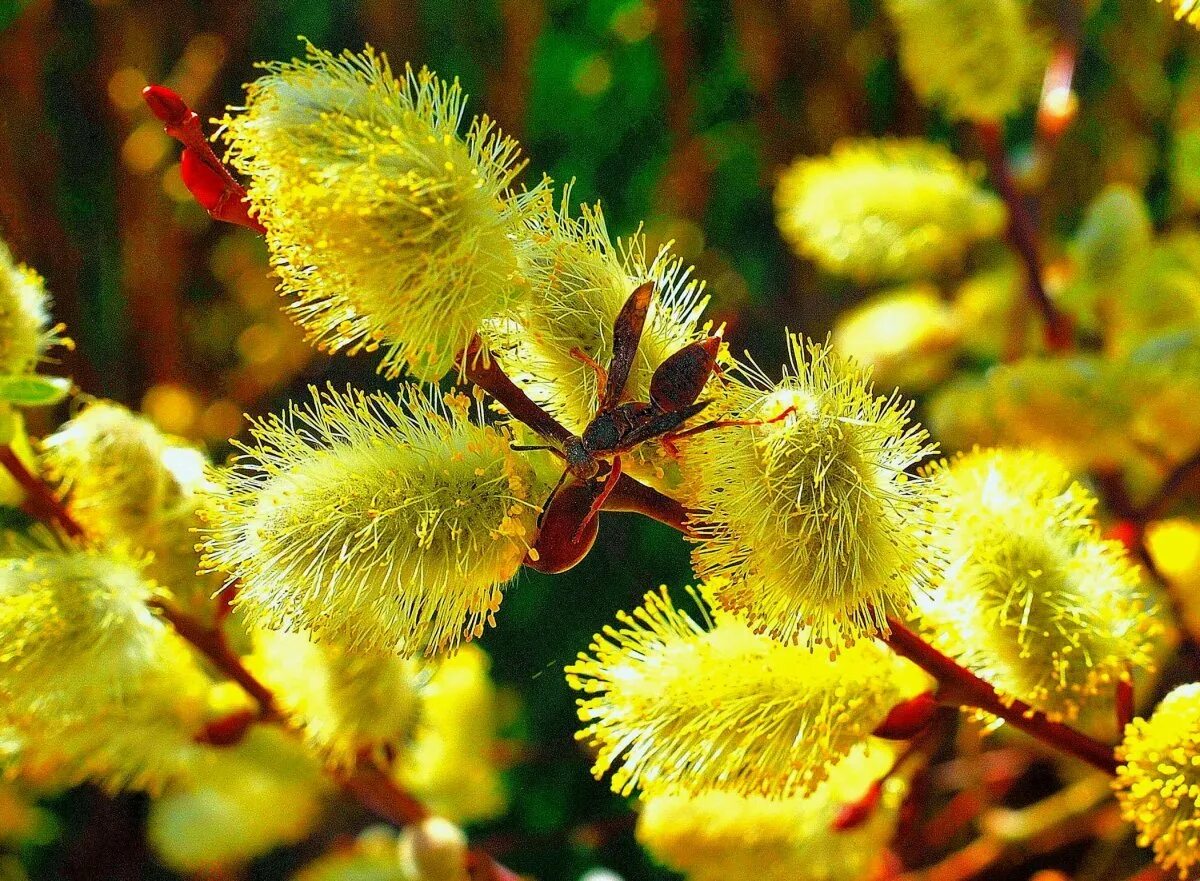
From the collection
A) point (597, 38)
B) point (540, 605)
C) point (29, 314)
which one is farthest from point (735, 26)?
point (29, 314)

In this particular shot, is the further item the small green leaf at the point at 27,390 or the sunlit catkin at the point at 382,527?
the small green leaf at the point at 27,390

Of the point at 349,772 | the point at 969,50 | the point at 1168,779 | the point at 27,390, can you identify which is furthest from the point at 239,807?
the point at 969,50

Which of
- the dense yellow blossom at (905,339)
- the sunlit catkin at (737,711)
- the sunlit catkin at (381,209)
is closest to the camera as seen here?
the sunlit catkin at (381,209)

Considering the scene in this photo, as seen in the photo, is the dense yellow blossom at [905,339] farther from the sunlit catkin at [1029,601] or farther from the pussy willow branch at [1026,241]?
the sunlit catkin at [1029,601]

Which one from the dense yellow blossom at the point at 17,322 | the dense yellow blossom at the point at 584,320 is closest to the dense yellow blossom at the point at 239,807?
the dense yellow blossom at the point at 17,322

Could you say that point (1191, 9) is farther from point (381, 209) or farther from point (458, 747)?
point (458, 747)

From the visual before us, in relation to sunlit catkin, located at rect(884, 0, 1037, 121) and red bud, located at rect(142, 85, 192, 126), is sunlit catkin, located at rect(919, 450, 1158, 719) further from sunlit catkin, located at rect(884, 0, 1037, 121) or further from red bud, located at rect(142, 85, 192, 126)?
sunlit catkin, located at rect(884, 0, 1037, 121)

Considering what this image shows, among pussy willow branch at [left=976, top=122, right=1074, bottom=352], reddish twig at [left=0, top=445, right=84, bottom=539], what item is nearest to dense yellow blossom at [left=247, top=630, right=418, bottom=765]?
reddish twig at [left=0, top=445, right=84, bottom=539]
